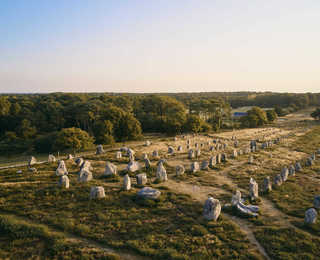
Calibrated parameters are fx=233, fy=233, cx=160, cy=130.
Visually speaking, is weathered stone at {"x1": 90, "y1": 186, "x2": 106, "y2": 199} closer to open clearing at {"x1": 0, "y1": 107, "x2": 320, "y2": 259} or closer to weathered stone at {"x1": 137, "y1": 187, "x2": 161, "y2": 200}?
open clearing at {"x1": 0, "y1": 107, "x2": 320, "y2": 259}

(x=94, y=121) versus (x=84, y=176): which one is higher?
(x=94, y=121)

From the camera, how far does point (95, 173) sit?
23.1 meters

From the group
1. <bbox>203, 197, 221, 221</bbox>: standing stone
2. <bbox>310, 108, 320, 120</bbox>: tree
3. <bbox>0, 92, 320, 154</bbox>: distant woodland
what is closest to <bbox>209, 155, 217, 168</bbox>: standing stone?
<bbox>203, 197, 221, 221</bbox>: standing stone

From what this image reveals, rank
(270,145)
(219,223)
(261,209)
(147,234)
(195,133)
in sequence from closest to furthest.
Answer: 1. (147,234)
2. (219,223)
3. (261,209)
4. (270,145)
5. (195,133)

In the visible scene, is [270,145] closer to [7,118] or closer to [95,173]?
[95,173]

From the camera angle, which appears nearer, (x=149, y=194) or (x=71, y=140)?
(x=149, y=194)

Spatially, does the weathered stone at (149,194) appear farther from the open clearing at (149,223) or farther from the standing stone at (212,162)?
the standing stone at (212,162)

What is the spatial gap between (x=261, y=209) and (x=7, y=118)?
66545 mm

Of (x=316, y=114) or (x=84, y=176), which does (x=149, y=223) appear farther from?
(x=316, y=114)

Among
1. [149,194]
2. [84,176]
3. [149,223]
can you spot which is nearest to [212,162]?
[149,194]

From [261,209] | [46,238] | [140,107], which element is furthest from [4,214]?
[140,107]

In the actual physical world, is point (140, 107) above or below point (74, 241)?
above

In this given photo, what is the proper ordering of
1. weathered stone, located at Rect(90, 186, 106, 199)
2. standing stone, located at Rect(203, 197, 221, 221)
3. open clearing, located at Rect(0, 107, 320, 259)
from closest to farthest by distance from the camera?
Answer: open clearing, located at Rect(0, 107, 320, 259) → standing stone, located at Rect(203, 197, 221, 221) → weathered stone, located at Rect(90, 186, 106, 199)

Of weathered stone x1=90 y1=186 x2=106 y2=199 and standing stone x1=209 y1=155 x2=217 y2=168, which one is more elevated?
weathered stone x1=90 y1=186 x2=106 y2=199
